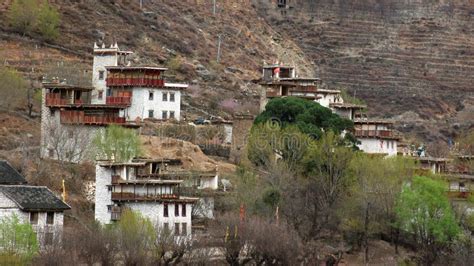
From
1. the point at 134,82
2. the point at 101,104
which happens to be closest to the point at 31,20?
the point at 134,82

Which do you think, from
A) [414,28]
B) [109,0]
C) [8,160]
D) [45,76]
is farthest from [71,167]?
[414,28]

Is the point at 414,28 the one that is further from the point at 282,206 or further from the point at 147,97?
the point at 282,206

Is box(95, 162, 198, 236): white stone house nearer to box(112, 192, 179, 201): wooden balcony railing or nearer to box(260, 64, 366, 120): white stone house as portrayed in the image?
box(112, 192, 179, 201): wooden balcony railing

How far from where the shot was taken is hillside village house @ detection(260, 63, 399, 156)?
134 metres

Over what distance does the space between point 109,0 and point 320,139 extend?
47.1 m

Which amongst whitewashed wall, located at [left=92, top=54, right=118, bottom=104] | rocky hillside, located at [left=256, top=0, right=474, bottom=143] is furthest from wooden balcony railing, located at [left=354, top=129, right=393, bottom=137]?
rocky hillside, located at [left=256, top=0, right=474, bottom=143]

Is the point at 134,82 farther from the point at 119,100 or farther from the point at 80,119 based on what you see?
the point at 80,119

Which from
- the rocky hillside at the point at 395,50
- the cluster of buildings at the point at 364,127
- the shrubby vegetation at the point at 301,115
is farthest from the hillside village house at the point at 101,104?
the rocky hillside at the point at 395,50

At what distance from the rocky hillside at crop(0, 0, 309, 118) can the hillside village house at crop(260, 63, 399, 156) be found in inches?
347

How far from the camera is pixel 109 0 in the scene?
16775cm

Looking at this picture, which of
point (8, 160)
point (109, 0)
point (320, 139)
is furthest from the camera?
point (109, 0)

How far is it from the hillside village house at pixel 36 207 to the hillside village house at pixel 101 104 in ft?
46.2

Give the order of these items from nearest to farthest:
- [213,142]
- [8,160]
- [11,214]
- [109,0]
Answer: [11,214]
[8,160]
[213,142]
[109,0]

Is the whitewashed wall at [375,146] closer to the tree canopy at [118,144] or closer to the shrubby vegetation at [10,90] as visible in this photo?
the tree canopy at [118,144]
